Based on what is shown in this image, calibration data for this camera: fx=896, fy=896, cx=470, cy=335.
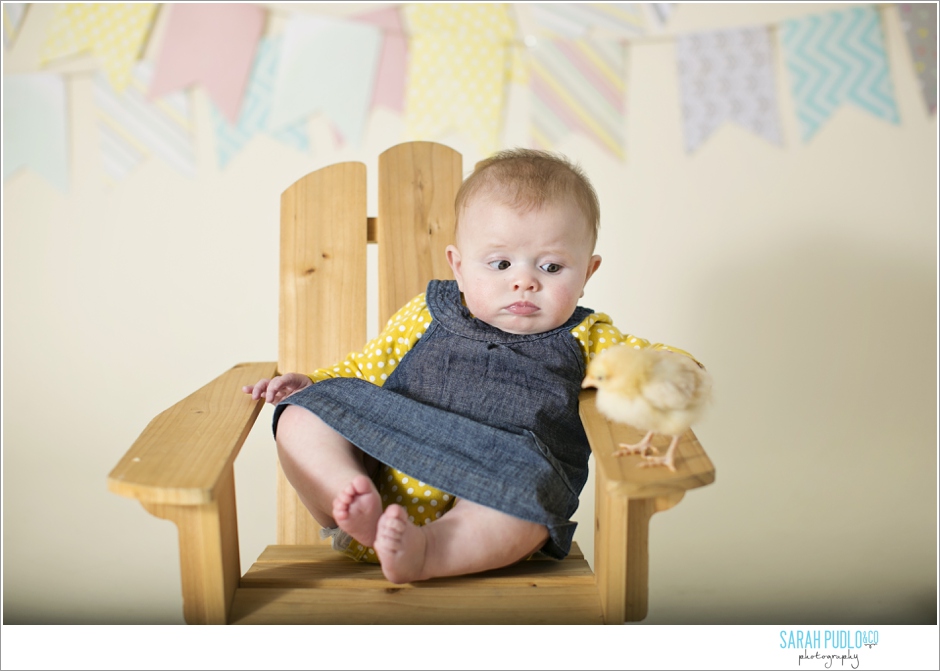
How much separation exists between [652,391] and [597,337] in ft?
1.41

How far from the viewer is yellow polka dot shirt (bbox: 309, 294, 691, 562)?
1.35 metres

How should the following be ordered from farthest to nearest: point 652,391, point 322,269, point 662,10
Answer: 1. point 662,10
2. point 322,269
3. point 652,391

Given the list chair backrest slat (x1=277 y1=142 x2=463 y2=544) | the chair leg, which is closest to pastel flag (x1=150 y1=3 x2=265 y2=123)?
chair backrest slat (x1=277 y1=142 x2=463 y2=544)

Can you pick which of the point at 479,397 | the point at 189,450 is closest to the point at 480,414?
the point at 479,397

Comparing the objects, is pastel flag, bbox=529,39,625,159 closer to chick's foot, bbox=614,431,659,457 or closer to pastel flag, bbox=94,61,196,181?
pastel flag, bbox=94,61,196,181

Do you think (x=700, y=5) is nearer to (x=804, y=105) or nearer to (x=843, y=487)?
(x=804, y=105)

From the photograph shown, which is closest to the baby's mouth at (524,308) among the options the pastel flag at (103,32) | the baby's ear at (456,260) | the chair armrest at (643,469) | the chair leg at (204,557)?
the baby's ear at (456,260)

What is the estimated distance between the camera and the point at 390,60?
6.76ft

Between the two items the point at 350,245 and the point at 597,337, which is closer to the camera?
the point at 597,337

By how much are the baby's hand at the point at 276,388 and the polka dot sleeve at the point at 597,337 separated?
1.47 ft

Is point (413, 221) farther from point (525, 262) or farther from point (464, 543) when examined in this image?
point (464, 543)

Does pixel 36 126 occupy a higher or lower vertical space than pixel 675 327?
higher

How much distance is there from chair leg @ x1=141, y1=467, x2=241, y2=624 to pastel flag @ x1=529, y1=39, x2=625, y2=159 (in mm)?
1268

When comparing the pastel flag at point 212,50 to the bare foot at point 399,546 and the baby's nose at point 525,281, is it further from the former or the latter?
the bare foot at point 399,546
